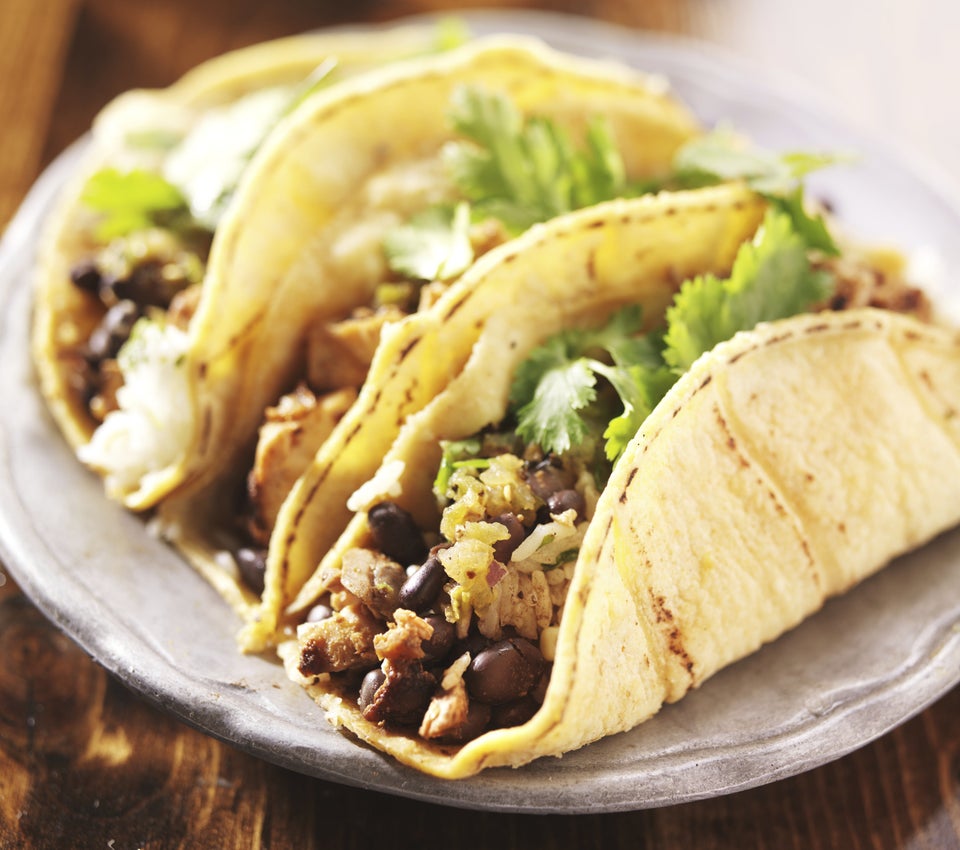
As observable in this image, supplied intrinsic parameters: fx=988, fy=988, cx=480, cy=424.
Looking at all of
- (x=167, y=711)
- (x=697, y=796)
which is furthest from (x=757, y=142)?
(x=167, y=711)

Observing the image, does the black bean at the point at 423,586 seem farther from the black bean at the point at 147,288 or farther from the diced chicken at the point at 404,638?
the black bean at the point at 147,288

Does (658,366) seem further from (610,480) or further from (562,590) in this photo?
(562,590)

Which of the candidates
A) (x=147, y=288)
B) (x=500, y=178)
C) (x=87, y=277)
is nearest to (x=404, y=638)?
(x=500, y=178)

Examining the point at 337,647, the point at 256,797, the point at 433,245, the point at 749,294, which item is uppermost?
the point at 749,294

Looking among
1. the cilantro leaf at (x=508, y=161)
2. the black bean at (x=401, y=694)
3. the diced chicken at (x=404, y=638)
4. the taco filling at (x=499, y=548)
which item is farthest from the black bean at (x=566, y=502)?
the cilantro leaf at (x=508, y=161)

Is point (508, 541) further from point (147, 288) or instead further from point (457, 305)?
point (147, 288)

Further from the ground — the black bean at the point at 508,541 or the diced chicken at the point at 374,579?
the black bean at the point at 508,541
